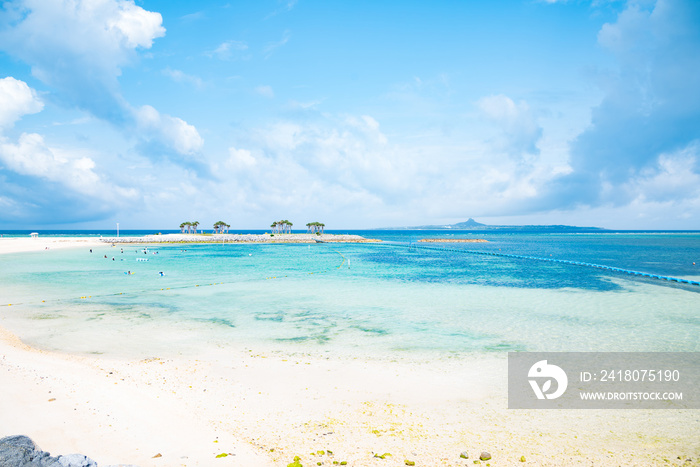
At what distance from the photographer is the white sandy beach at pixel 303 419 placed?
6809 mm

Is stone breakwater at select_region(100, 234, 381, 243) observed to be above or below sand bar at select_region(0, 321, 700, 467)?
above

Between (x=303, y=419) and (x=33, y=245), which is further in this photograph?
(x=33, y=245)

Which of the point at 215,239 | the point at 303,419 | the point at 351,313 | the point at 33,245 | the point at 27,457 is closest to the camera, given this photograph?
the point at 27,457

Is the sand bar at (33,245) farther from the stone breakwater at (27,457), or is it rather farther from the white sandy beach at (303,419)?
the stone breakwater at (27,457)

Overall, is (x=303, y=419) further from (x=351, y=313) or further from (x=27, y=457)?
(x=351, y=313)

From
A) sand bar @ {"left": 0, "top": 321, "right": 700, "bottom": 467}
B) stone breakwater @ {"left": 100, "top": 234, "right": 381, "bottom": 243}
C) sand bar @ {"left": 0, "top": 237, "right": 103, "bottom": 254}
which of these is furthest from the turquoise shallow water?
stone breakwater @ {"left": 100, "top": 234, "right": 381, "bottom": 243}

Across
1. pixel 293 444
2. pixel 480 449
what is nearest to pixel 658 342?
pixel 480 449

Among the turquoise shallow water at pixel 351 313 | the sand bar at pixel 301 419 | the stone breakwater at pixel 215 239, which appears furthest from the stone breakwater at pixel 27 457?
the stone breakwater at pixel 215 239

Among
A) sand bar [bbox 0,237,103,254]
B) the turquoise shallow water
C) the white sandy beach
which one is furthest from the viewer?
sand bar [bbox 0,237,103,254]

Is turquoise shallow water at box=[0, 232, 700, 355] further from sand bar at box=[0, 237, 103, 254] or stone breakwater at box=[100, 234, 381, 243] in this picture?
stone breakwater at box=[100, 234, 381, 243]

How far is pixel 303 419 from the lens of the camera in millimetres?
8195

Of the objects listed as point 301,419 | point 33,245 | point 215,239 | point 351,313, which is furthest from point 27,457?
point 215,239

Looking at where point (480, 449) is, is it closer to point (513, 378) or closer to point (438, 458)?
point (438, 458)

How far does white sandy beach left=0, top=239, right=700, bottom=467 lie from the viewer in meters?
6.81
